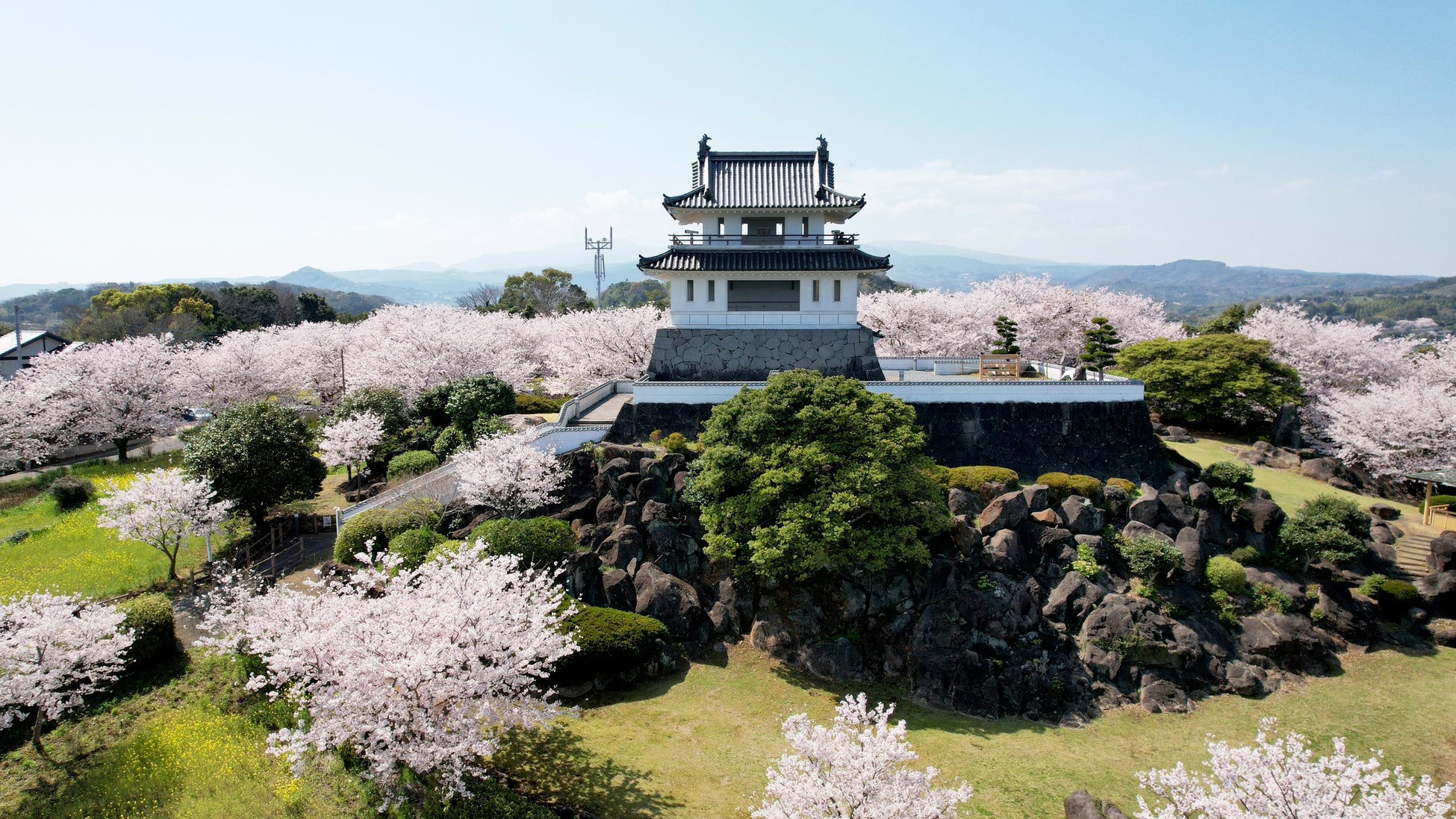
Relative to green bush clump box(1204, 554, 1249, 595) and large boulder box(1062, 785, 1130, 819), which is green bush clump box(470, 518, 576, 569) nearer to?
large boulder box(1062, 785, 1130, 819)

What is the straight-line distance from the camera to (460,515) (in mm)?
19469

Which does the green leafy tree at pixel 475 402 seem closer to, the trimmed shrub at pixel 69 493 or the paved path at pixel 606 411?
the paved path at pixel 606 411

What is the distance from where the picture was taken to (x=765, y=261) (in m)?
26.2

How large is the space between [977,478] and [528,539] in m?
13.0

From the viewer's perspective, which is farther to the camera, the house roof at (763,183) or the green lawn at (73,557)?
the house roof at (763,183)

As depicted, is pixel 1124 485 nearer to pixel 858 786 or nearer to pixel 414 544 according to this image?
pixel 858 786

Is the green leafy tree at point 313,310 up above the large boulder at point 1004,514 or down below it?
above

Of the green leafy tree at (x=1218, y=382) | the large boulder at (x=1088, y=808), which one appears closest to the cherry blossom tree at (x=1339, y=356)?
the green leafy tree at (x=1218, y=382)

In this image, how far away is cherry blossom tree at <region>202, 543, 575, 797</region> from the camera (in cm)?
1017

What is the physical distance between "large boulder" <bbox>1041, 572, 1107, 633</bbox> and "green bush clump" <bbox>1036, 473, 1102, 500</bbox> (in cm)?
330

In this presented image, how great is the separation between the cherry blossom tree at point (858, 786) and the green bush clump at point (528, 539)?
927 cm

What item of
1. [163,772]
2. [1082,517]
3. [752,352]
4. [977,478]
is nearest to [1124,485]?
[1082,517]

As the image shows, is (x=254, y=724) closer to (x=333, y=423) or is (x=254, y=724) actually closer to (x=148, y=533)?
(x=148, y=533)

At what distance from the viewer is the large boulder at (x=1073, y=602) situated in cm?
1803
